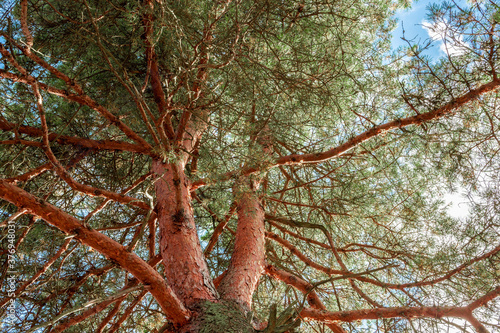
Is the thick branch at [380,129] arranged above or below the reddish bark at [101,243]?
above

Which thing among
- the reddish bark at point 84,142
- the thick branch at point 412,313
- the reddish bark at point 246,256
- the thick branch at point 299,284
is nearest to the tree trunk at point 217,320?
the reddish bark at point 246,256

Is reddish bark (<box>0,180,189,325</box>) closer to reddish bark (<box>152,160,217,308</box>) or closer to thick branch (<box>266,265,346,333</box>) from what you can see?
reddish bark (<box>152,160,217,308</box>)

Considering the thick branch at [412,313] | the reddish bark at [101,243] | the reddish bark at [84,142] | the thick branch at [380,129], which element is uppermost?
the reddish bark at [84,142]

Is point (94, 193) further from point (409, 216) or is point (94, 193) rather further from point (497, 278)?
point (409, 216)

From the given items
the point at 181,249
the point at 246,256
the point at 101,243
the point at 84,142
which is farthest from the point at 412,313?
the point at 84,142

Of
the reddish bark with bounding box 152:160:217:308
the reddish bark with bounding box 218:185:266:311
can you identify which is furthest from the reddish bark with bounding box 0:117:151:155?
the reddish bark with bounding box 218:185:266:311

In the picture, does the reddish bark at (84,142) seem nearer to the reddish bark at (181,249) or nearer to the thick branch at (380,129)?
the reddish bark at (181,249)

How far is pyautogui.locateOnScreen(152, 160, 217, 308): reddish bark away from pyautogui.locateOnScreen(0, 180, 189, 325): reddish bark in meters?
0.22

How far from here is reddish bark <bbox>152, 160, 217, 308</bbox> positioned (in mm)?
2344

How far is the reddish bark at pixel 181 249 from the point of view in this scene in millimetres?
2344

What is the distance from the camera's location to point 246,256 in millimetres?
3043

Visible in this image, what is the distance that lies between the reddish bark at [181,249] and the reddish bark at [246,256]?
24 cm

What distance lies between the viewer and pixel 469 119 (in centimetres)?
334

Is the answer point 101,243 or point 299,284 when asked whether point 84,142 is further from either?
point 299,284
